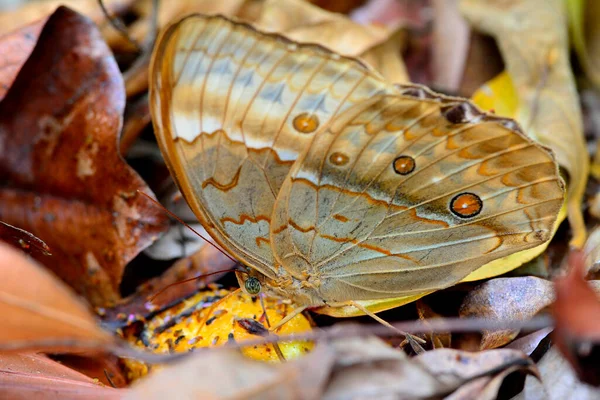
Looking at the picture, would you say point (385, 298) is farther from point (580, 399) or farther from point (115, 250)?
point (115, 250)

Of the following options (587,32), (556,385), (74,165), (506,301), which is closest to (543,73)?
(587,32)

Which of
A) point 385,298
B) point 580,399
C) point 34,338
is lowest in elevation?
point 385,298

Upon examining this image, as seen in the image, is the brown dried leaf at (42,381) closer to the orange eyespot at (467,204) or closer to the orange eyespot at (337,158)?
the orange eyespot at (337,158)

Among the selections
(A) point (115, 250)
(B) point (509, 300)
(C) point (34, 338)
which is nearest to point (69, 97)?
(A) point (115, 250)

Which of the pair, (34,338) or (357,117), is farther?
(357,117)

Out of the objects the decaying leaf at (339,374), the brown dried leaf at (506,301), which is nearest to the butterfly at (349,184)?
the brown dried leaf at (506,301)

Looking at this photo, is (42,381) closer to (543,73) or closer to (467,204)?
(467,204)

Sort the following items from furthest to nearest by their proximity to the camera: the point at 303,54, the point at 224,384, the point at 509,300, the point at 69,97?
the point at 69,97 → the point at 303,54 → the point at 509,300 → the point at 224,384
